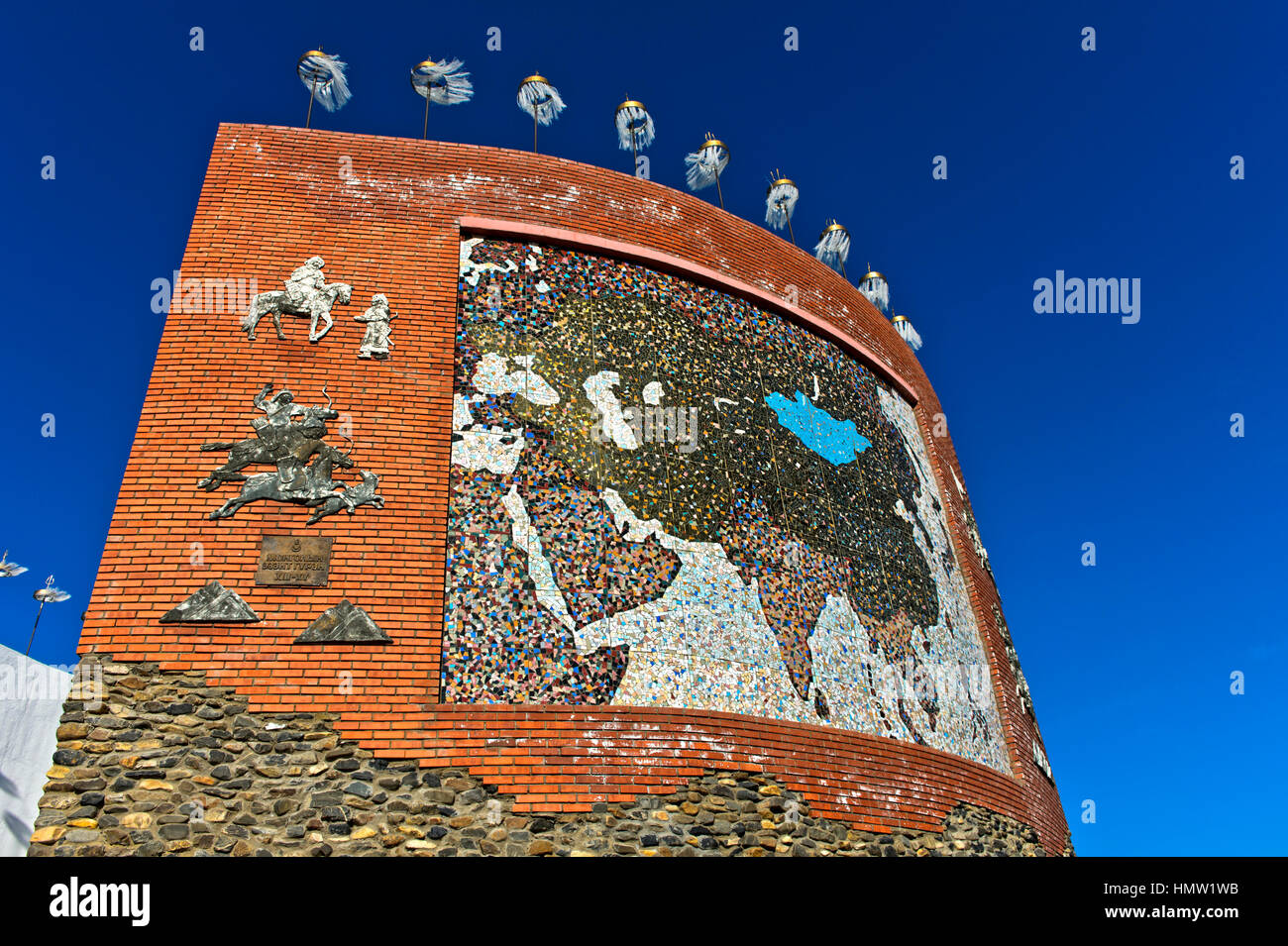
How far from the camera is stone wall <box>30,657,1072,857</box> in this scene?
4941mm

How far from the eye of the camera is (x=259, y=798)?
16.8ft

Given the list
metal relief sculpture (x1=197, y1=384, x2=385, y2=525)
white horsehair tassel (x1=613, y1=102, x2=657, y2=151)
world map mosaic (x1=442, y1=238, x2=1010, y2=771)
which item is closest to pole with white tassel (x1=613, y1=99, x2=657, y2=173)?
white horsehair tassel (x1=613, y1=102, x2=657, y2=151)

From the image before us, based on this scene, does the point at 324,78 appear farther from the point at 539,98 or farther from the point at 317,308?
the point at 317,308

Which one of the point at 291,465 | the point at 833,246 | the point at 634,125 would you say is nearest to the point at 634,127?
the point at 634,125

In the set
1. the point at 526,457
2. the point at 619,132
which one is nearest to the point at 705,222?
the point at 619,132

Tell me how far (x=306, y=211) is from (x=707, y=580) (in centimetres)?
468

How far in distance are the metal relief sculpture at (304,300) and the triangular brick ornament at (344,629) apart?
7.69 ft

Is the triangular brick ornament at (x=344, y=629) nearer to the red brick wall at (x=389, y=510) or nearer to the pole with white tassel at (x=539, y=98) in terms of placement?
the red brick wall at (x=389, y=510)

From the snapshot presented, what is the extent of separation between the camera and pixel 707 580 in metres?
6.79

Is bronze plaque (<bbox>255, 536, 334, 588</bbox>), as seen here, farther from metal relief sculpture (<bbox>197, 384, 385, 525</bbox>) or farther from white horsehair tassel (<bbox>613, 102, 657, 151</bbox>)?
white horsehair tassel (<bbox>613, 102, 657, 151</bbox>)

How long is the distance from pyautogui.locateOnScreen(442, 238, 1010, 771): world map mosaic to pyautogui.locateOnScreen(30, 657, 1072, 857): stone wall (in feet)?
2.37

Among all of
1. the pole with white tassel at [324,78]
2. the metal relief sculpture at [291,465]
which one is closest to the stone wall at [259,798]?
the metal relief sculpture at [291,465]

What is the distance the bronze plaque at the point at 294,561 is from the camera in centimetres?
580
